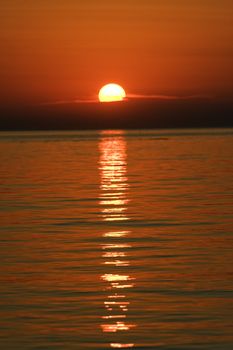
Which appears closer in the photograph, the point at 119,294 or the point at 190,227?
the point at 119,294

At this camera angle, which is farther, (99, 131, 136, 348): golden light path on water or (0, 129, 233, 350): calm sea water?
(99, 131, 136, 348): golden light path on water

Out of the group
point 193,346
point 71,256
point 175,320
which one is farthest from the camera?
point 71,256

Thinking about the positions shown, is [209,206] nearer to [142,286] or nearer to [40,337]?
[142,286]

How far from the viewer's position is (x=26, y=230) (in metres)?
26.8

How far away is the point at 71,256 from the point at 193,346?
7.85m

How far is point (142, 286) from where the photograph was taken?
18.1m

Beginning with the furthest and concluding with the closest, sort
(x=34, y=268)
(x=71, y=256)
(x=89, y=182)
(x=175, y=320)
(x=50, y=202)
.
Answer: (x=89, y=182), (x=50, y=202), (x=71, y=256), (x=34, y=268), (x=175, y=320)

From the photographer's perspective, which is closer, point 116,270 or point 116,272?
point 116,272

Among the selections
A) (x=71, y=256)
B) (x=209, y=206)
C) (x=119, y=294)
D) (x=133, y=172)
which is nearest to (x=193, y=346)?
(x=119, y=294)

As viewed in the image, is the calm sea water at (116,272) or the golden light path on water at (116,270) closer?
the calm sea water at (116,272)

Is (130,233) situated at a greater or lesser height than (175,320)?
greater

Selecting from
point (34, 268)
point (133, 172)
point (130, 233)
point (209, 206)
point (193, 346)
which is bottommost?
point (193, 346)

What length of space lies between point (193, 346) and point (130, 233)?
12.2 metres

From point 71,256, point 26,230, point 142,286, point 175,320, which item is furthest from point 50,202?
point 175,320
